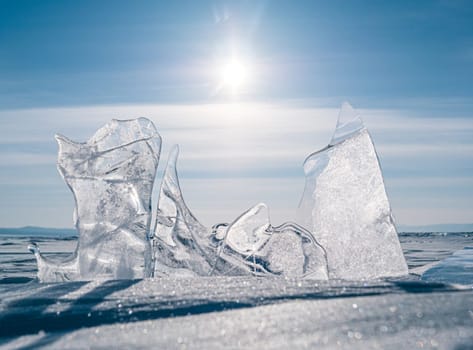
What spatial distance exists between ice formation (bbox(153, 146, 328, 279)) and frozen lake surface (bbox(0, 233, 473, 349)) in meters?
1.91

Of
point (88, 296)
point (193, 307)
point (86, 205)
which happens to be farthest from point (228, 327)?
point (86, 205)

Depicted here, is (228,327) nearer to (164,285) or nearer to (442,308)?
(442,308)

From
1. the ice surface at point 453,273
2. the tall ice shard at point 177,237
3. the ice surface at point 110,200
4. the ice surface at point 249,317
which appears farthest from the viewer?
the tall ice shard at point 177,237

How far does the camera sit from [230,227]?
21.5ft

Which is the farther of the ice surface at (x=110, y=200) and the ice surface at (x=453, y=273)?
the ice surface at (x=110, y=200)

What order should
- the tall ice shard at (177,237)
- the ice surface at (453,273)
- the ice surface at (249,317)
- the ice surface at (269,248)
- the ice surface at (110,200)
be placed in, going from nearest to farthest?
the ice surface at (249,317)
the ice surface at (453,273)
the ice surface at (269,248)
the ice surface at (110,200)
the tall ice shard at (177,237)

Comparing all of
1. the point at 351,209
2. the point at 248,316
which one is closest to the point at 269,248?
the point at 351,209

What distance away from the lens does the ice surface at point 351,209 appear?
6.28 meters

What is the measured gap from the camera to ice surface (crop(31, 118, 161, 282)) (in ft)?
21.2

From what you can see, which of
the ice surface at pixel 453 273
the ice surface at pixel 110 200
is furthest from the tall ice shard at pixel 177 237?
the ice surface at pixel 453 273

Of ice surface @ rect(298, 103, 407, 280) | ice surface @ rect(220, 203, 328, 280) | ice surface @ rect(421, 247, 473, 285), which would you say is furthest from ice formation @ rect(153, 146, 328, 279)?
ice surface @ rect(421, 247, 473, 285)

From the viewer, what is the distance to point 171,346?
2889 mm

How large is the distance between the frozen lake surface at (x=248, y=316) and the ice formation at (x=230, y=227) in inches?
78.1

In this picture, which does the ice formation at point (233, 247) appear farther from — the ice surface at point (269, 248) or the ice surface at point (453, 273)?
the ice surface at point (453, 273)
